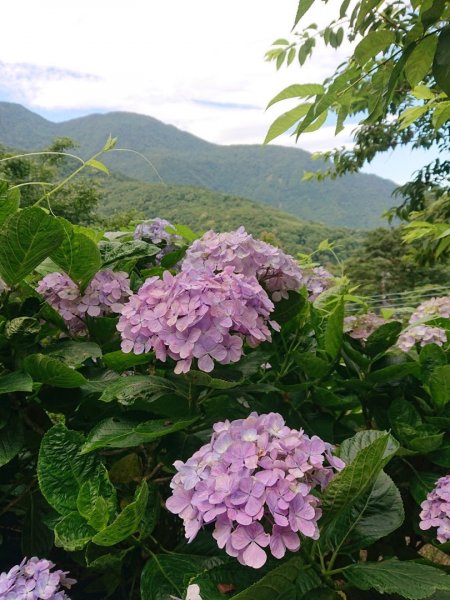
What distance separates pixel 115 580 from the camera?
103cm

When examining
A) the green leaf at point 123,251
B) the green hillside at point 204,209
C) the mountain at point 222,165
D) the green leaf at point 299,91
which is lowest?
the mountain at point 222,165

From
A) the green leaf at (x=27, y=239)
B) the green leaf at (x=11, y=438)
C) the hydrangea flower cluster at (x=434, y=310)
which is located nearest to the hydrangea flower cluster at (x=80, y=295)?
the green leaf at (x=27, y=239)

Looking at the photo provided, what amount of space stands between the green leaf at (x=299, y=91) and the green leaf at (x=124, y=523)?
751 mm

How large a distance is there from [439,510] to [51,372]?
2.35 ft

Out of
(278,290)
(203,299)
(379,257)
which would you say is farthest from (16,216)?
(379,257)

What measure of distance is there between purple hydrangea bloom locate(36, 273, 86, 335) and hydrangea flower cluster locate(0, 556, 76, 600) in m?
0.47

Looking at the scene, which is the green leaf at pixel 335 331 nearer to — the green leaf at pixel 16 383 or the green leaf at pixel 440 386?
the green leaf at pixel 440 386

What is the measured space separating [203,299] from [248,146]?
15950 centimetres

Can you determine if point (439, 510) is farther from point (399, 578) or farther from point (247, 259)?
point (247, 259)

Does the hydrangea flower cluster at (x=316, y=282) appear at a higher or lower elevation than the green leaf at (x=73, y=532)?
higher

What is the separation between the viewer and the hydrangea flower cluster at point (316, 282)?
1.57 m

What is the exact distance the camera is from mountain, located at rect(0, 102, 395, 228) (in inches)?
4296

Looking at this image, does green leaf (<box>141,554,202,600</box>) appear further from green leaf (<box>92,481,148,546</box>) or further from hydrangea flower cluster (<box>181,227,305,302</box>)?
hydrangea flower cluster (<box>181,227,305,302</box>)

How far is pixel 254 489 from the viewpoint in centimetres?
67
